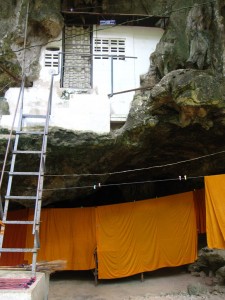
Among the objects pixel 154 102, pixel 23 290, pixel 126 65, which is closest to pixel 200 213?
pixel 154 102

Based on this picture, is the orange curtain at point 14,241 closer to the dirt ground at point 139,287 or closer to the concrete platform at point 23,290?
the dirt ground at point 139,287

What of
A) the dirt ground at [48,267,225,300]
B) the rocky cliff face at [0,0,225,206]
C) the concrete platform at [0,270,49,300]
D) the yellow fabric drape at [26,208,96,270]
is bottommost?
the dirt ground at [48,267,225,300]

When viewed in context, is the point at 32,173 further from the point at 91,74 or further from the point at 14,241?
the point at 14,241

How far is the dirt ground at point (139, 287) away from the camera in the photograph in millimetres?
9359

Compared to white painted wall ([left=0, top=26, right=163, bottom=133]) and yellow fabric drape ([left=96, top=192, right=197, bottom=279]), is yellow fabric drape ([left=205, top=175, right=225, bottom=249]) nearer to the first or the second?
white painted wall ([left=0, top=26, right=163, bottom=133])

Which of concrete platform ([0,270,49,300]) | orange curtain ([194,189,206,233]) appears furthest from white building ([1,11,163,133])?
orange curtain ([194,189,206,233])

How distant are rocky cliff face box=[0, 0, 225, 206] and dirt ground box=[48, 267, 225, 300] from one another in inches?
117

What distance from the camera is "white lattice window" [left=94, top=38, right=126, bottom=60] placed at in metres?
9.66

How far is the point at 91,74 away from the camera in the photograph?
9.42 meters

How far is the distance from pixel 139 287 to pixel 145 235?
1643mm

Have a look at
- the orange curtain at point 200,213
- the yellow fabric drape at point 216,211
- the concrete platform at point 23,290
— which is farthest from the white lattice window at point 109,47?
the concrete platform at point 23,290

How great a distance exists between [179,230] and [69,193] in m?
4.01

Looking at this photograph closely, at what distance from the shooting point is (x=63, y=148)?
27.5 ft

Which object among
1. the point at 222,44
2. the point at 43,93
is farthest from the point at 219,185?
the point at 43,93
